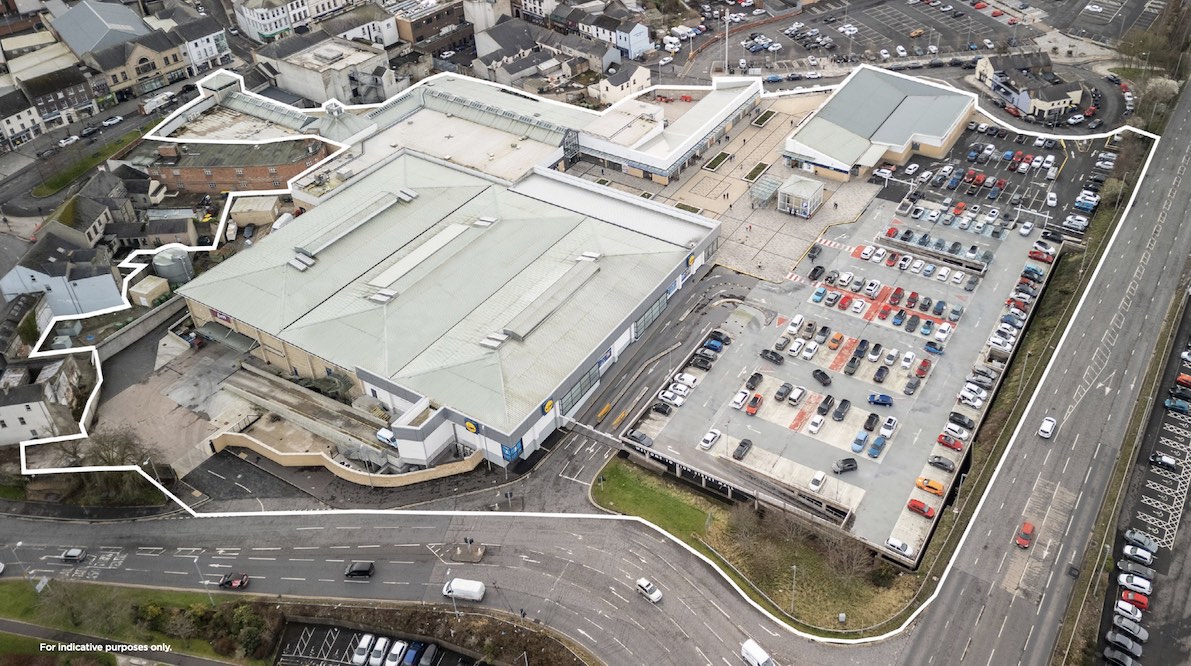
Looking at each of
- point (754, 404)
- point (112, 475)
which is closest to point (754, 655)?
point (754, 404)

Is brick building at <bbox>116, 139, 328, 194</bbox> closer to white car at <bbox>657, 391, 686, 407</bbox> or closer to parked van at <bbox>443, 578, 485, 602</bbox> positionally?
white car at <bbox>657, 391, 686, 407</bbox>

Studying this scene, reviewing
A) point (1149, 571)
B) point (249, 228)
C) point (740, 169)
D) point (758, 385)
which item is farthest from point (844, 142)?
point (249, 228)

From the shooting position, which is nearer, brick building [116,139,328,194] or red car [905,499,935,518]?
red car [905,499,935,518]

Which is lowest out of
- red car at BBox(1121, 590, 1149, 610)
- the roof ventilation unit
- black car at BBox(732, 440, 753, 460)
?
red car at BBox(1121, 590, 1149, 610)

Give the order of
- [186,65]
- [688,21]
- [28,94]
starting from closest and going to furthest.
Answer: [28,94], [186,65], [688,21]

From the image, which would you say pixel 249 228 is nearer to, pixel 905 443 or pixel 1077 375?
pixel 905 443

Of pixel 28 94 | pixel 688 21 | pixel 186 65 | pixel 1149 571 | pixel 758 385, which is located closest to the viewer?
pixel 1149 571

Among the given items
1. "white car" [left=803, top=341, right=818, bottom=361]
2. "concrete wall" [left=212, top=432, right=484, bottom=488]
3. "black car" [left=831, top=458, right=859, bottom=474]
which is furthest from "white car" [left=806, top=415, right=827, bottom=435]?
"concrete wall" [left=212, top=432, right=484, bottom=488]
